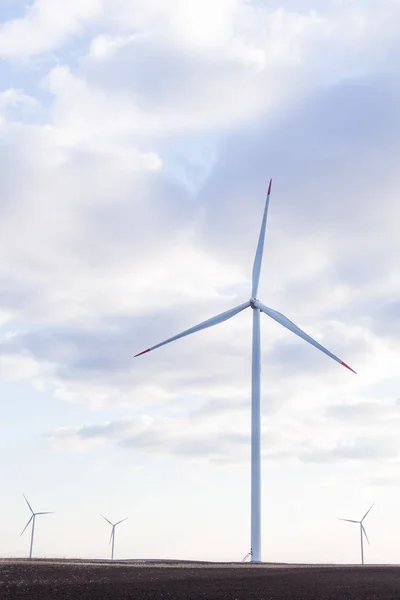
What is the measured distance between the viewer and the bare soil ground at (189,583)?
6122 cm

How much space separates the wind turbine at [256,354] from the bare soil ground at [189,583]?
15.1 m

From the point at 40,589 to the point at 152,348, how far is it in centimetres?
4701

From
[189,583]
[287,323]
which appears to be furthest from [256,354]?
[189,583]

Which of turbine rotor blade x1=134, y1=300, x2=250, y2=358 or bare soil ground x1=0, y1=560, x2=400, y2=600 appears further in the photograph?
turbine rotor blade x1=134, y1=300, x2=250, y2=358

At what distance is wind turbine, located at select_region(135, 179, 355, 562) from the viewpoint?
339ft

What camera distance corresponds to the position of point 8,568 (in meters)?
80.5

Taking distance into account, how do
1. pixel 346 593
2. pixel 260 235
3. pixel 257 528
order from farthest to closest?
1. pixel 260 235
2. pixel 257 528
3. pixel 346 593

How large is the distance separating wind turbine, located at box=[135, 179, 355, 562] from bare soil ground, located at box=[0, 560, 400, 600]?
15.1 meters

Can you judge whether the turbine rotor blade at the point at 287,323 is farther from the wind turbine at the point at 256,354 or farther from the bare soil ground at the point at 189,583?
the bare soil ground at the point at 189,583

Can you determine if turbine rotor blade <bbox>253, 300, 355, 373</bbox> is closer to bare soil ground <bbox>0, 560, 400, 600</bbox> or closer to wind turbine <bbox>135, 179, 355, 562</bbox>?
wind turbine <bbox>135, 179, 355, 562</bbox>

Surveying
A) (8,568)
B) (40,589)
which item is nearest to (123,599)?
(40,589)

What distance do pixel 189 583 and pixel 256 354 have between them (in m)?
42.6

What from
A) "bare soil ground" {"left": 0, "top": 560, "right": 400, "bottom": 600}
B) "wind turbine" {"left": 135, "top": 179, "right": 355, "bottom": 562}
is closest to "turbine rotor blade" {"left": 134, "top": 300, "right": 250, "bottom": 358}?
"wind turbine" {"left": 135, "top": 179, "right": 355, "bottom": 562}

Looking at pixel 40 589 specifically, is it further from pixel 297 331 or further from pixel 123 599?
pixel 297 331
